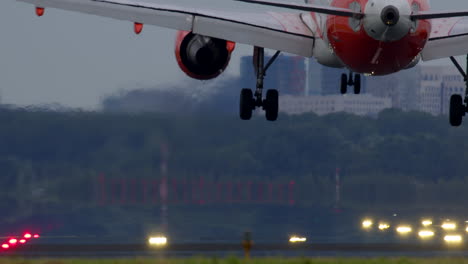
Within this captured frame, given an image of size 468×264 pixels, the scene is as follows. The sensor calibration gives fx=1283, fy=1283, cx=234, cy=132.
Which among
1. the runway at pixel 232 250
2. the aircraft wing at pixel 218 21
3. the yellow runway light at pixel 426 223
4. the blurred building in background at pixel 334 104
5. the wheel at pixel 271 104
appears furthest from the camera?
the blurred building in background at pixel 334 104

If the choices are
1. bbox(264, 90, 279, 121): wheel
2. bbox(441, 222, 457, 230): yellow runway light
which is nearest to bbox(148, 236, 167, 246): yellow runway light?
bbox(264, 90, 279, 121): wheel

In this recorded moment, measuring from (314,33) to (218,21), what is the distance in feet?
13.9

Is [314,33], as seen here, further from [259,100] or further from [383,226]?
[383,226]

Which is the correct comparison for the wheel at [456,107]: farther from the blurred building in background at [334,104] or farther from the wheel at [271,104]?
the blurred building in background at [334,104]

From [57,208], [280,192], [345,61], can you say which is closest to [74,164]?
[57,208]

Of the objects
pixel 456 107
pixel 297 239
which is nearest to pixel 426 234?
pixel 297 239

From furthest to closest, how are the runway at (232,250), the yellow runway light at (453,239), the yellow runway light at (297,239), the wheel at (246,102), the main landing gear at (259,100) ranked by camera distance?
1. the yellow runway light at (297,239)
2. the yellow runway light at (453,239)
3. the runway at (232,250)
4. the wheel at (246,102)
5. the main landing gear at (259,100)

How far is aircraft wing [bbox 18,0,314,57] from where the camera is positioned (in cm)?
4725

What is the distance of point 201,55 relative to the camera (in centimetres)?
5112

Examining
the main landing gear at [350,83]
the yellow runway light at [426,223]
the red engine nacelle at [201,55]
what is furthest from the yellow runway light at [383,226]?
the red engine nacelle at [201,55]

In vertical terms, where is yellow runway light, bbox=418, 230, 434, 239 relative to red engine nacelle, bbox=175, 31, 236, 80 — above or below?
below

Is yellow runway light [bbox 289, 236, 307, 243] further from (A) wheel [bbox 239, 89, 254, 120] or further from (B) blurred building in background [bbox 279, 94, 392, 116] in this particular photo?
(A) wheel [bbox 239, 89, 254, 120]

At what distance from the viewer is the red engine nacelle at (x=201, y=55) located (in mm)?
51094

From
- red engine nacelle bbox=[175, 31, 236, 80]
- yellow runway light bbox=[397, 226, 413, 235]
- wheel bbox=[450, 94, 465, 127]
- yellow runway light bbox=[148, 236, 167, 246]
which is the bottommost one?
yellow runway light bbox=[148, 236, 167, 246]
